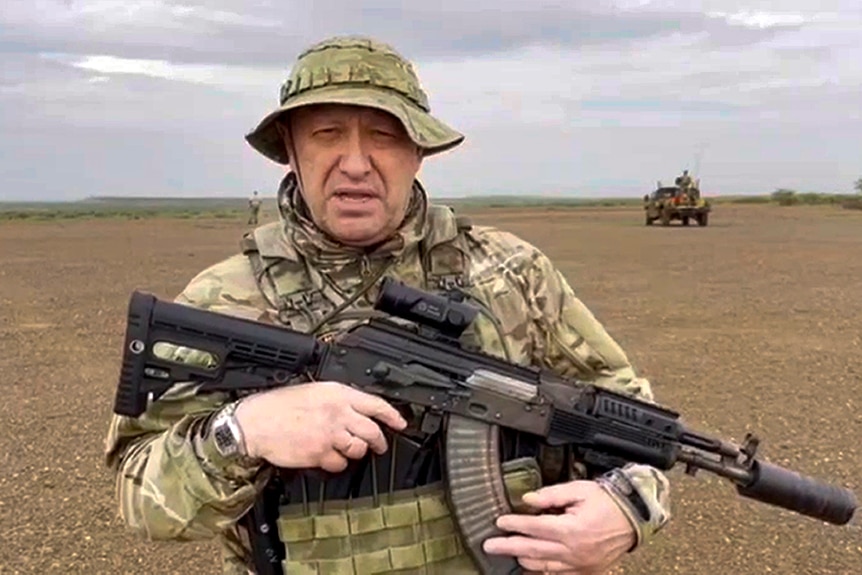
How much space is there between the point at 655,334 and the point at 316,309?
9.57m

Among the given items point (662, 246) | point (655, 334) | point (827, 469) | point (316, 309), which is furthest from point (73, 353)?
point (662, 246)

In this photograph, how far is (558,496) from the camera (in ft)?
6.78

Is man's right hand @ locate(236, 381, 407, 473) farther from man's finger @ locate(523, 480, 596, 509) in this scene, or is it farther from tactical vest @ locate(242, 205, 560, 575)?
man's finger @ locate(523, 480, 596, 509)

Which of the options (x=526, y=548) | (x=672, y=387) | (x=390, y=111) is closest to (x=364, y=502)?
(x=526, y=548)

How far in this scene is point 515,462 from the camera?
2236 mm

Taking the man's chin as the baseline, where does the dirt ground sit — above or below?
below

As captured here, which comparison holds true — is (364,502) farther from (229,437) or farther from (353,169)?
(353,169)

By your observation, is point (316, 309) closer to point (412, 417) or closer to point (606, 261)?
point (412, 417)

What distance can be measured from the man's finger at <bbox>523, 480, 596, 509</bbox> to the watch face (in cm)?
66

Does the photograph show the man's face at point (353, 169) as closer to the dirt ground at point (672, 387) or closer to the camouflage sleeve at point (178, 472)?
the camouflage sleeve at point (178, 472)

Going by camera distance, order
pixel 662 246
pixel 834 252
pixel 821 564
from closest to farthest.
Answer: pixel 821 564 < pixel 834 252 < pixel 662 246

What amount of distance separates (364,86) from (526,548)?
1134 mm

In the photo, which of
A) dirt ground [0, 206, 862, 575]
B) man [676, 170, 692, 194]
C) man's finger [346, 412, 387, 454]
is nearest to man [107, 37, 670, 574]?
man's finger [346, 412, 387, 454]

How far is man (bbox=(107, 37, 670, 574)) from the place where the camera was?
78.7 inches
